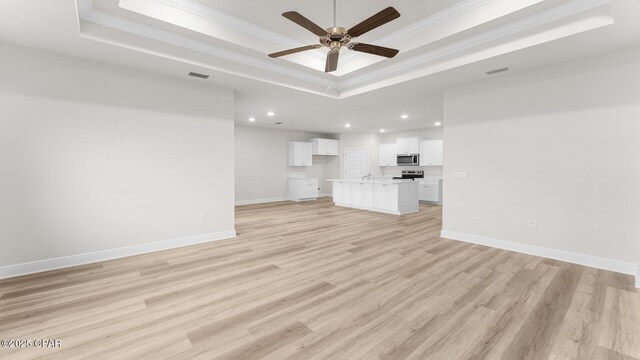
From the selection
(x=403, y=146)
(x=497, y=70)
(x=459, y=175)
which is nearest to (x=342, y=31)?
(x=497, y=70)

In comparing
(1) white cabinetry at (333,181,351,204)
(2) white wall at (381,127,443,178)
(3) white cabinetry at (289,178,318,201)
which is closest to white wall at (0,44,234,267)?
(1) white cabinetry at (333,181,351,204)

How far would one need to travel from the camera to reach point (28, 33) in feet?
9.09

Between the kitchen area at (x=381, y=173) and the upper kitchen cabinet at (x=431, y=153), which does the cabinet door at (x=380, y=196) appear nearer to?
the kitchen area at (x=381, y=173)

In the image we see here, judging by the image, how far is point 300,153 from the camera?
10055 millimetres

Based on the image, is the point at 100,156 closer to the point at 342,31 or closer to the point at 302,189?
the point at 342,31

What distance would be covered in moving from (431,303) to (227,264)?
244cm

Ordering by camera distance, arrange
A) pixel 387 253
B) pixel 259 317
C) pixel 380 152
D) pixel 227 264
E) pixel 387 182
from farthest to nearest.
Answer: pixel 380 152
pixel 387 182
pixel 387 253
pixel 227 264
pixel 259 317

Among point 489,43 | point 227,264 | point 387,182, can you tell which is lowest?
point 227,264

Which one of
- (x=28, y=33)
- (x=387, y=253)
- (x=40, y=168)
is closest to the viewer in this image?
(x=28, y=33)

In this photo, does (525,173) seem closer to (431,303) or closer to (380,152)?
(431,303)

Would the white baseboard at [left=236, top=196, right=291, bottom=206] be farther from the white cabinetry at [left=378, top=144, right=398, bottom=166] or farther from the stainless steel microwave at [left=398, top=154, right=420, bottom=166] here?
the stainless steel microwave at [left=398, top=154, right=420, bottom=166]

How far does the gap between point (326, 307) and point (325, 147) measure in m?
8.55

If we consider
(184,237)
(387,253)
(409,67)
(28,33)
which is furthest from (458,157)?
(28,33)

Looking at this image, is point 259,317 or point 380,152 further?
point 380,152
